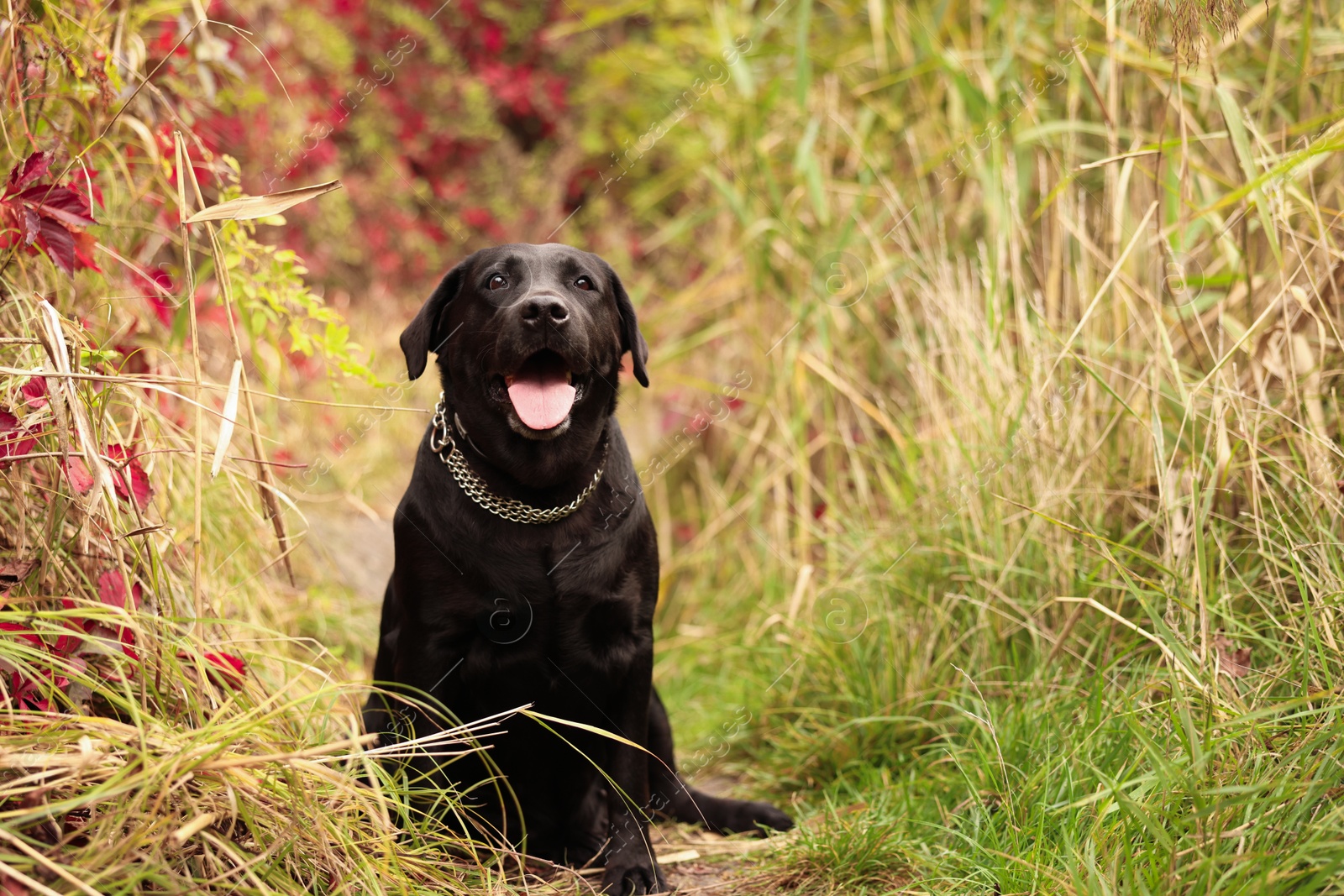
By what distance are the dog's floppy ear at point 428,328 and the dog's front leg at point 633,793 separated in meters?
0.78

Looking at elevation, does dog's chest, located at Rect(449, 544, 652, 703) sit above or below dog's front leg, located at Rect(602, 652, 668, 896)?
above

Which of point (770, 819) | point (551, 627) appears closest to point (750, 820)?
point (770, 819)

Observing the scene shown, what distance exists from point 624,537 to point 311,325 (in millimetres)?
912

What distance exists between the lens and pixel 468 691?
7.35ft

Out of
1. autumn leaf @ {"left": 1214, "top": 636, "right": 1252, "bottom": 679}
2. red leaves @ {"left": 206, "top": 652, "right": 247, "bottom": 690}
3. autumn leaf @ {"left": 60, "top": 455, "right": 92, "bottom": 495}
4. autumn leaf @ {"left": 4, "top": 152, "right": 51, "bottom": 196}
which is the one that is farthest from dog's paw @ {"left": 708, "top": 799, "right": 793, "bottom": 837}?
autumn leaf @ {"left": 4, "top": 152, "right": 51, "bottom": 196}

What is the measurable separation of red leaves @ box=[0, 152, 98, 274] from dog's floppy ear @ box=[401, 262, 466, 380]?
633 millimetres

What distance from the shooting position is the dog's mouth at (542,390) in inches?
86.7

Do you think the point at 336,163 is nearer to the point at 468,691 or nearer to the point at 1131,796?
the point at 468,691

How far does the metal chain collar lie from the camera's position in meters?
2.25

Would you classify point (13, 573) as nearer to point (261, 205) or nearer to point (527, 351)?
point (261, 205)

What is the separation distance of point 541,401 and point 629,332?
395 mm

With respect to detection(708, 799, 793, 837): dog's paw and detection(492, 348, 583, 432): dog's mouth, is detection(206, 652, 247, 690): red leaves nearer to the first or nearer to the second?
detection(492, 348, 583, 432): dog's mouth

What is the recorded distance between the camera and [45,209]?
1899 mm

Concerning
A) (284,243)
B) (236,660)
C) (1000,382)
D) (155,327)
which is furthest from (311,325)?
(284,243)
